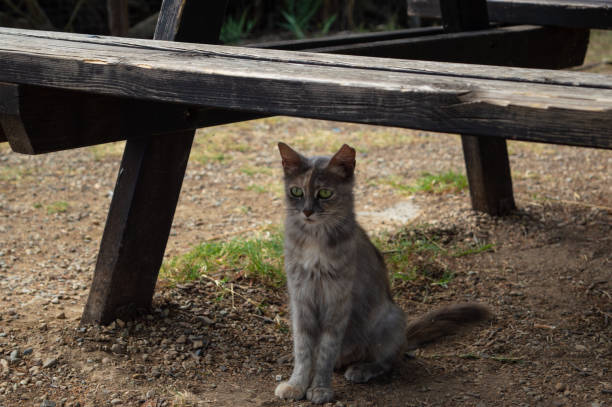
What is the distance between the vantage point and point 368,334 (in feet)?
9.06

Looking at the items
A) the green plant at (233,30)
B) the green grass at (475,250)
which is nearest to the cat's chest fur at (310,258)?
the green grass at (475,250)

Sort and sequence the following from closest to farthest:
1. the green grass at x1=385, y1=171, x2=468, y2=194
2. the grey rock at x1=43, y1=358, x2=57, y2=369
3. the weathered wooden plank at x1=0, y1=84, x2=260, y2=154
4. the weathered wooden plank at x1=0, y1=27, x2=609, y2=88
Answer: the weathered wooden plank at x1=0, y1=27, x2=609, y2=88 < the weathered wooden plank at x1=0, y1=84, x2=260, y2=154 < the grey rock at x1=43, y1=358, x2=57, y2=369 < the green grass at x1=385, y1=171, x2=468, y2=194

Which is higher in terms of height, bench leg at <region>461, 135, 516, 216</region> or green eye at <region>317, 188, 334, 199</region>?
green eye at <region>317, 188, 334, 199</region>

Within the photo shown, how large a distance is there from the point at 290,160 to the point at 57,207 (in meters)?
2.63

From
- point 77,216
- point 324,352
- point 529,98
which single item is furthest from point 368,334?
point 77,216

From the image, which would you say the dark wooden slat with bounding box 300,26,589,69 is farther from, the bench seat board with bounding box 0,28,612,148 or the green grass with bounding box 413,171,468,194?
the green grass with bounding box 413,171,468,194

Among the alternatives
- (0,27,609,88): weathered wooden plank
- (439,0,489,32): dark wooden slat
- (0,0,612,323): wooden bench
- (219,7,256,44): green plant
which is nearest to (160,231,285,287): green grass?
(0,0,612,323): wooden bench

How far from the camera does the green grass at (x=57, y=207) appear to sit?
463 cm

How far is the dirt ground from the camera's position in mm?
2629

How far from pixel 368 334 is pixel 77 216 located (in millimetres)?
2625

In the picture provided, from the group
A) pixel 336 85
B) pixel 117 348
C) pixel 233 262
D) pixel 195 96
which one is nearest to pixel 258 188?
pixel 233 262

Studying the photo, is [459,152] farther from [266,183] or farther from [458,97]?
[458,97]

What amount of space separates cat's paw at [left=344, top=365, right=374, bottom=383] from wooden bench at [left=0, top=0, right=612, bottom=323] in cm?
96

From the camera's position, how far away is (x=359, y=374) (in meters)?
2.77
